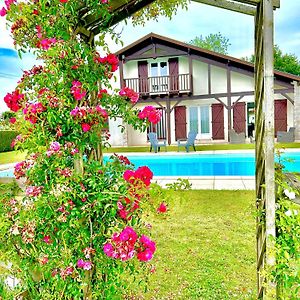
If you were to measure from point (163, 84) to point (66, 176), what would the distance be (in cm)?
1674

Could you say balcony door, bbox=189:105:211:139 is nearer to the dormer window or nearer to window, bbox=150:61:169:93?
window, bbox=150:61:169:93

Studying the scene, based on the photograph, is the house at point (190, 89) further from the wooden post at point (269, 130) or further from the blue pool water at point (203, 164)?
the wooden post at point (269, 130)

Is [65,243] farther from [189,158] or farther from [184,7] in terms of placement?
[189,158]

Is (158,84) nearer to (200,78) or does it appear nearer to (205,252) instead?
(200,78)

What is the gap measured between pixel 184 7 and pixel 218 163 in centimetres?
852

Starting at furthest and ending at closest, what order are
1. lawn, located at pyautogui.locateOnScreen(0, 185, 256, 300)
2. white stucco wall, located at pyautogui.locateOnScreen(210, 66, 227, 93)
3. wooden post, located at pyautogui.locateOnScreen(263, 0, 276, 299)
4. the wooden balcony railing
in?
1. white stucco wall, located at pyautogui.locateOnScreen(210, 66, 227, 93)
2. the wooden balcony railing
3. lawn, located at pyautogui.locateOnScreen(0, 185, 256, 300)
4. wooden post, located at pyautogui.locateOnScreen(263, 0, 276, 299)

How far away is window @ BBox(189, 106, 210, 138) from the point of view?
1831 centimetres

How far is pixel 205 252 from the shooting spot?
12.0 feet

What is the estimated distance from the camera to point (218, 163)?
11062 millimetres

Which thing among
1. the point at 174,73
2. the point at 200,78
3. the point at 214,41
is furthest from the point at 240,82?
the point at 214,41

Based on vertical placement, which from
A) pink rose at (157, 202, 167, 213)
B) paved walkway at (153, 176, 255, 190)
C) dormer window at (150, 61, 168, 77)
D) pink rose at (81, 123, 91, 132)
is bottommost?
paved walkway at (153, 176, 255, 190)

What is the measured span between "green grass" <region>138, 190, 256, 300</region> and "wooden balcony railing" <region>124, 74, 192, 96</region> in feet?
42.3

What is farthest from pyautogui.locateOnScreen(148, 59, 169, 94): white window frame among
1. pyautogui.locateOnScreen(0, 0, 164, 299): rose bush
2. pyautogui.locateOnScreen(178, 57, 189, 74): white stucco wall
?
pyautogui.locateOnScreen(0, 0, 164, 299): rose bush

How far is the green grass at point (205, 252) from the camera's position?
9.41 feet
